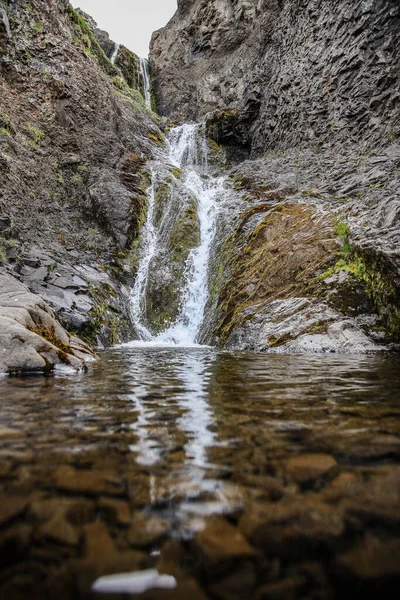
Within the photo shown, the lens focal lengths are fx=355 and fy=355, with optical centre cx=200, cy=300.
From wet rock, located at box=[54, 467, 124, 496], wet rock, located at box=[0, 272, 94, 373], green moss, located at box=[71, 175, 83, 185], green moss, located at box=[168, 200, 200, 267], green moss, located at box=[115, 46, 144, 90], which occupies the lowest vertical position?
wet rock, located at box=[54, 467, 124, 496]

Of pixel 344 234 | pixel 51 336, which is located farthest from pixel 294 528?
pixel 344 234

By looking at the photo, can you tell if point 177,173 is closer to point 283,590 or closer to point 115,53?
point 115,53

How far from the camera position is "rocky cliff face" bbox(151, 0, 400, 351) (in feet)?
27.1

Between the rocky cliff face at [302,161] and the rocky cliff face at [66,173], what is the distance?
4258 millimetres

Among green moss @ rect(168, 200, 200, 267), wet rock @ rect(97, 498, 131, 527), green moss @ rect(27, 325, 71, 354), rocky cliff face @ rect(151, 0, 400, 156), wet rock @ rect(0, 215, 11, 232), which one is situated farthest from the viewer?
rocky cliff face @ rect(151, 0, 400, 156)

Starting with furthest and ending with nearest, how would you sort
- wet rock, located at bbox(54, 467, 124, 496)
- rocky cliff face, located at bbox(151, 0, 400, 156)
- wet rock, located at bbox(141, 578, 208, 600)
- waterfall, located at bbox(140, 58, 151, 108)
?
waterfall, located at bbox(140, 58, 151, 108) < rocky cliff face, located at bbox(151, 0, 400, 156) < wet rock, located at bbox(54, 467, 124, 496) < wet rock, located at bbox(141, 578, 208, 600)

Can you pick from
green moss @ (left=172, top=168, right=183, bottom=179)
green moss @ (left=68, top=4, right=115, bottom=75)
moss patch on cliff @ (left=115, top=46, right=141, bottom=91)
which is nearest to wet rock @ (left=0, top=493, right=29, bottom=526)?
green moss @ (left=172, top=168, right=183, bottom=179)

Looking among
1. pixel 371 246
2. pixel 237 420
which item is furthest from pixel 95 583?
pixel 371 246

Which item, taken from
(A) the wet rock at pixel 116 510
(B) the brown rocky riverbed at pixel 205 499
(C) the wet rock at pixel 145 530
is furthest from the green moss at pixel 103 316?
(C) the wet rock at pixel 145 530

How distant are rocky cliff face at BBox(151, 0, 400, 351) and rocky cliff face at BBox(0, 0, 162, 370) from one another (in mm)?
4258

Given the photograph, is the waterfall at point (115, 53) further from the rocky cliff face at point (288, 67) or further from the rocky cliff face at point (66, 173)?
the rocky cliff face at point (66, 173)

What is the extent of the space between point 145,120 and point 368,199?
19799 mm

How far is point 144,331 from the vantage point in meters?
13.9

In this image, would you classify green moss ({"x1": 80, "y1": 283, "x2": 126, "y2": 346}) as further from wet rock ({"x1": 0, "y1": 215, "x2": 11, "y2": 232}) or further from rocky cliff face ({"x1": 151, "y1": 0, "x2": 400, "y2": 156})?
rocky cliff face ({"x1": 151, "y1": 0, "x2": 400, "y2": 156})
